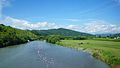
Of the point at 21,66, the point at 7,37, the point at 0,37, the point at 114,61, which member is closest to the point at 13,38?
the point at 7,37

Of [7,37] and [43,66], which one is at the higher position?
[7,37]

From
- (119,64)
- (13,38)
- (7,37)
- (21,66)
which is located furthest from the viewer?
(13,38)

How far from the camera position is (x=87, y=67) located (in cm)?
4394

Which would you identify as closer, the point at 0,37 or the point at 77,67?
the point at 77,67

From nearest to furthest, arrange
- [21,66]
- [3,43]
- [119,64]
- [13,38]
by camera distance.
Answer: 1. [119,64]
2. [21,66]
3. [3,43]
4. [13,38]

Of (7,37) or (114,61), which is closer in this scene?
(114,61)

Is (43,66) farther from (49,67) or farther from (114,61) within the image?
(114,61)

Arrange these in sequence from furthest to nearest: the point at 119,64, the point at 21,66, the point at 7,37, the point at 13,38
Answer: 1. the point at 13,38
2. the point at 7,37
3. the point at 21,66
4. the point at 119,64

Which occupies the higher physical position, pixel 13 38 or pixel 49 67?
pixel 13 38

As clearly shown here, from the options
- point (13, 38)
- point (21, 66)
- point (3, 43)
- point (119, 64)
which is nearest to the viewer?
point (119, 64)

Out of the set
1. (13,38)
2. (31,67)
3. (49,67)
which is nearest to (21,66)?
A: (31,67)

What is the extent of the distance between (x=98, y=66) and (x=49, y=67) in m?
10.7

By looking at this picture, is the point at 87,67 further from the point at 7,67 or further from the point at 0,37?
the point at 0,37

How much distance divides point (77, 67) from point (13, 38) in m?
78.1
